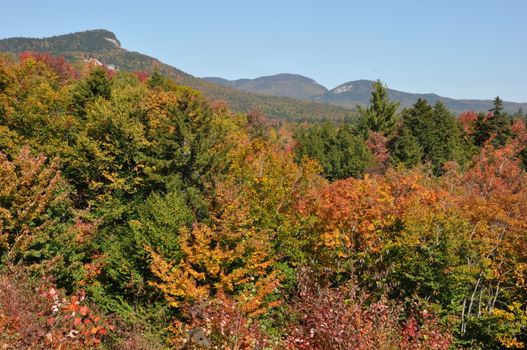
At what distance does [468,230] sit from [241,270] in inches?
466

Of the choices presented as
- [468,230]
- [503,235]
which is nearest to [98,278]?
[468,230]

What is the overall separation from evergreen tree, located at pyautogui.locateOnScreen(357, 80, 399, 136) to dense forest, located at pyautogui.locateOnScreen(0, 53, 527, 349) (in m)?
31.2

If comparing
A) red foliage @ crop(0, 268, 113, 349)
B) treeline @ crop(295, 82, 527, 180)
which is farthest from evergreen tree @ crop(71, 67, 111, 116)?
red foliage @ crop(0, 268, 113, 349)

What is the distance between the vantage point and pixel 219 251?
60.4 feet

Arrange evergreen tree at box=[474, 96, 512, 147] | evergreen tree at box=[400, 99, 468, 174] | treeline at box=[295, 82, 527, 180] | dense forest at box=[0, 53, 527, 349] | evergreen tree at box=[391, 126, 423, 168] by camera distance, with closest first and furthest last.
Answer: dense forest at box=[0, 53, 527, 349], evergreen tree at box=[391, 126, 423, 168], treeline at box=[295, 82, 527, 180], evergreen tree at box=[400, 99, 468, 174], evergreen tree at box=[474, 96, 512, 147]

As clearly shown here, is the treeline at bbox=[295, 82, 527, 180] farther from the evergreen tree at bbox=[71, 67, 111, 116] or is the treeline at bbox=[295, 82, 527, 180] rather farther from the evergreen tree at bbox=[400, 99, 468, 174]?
the evergreen tree at bbox=[71, 67, 111, 116]

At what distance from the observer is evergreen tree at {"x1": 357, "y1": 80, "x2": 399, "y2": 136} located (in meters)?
63.0

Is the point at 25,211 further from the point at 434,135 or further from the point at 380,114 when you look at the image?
the point at 380,114

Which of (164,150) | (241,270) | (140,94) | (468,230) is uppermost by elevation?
(140,94)

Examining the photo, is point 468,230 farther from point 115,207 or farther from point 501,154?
point 501,154

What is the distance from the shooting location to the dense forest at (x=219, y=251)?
11867 mm

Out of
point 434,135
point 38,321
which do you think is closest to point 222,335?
point 38,321

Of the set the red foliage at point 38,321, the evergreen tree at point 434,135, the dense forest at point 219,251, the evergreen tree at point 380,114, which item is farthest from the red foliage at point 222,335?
the evergreen tree at point 380,114

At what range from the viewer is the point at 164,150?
26297 millimetres
